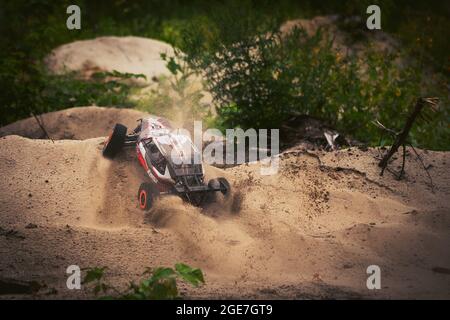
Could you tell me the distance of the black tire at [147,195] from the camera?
16.6ft

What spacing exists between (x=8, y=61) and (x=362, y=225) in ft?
16.6

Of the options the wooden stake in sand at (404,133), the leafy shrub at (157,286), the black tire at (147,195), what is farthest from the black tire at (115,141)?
the wooden stake in sand at (404,133)

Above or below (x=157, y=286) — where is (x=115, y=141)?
above

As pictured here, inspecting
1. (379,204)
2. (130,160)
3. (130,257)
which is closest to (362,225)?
(379,204)

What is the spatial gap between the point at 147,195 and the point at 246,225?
818 millimetres

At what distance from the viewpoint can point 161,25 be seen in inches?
523

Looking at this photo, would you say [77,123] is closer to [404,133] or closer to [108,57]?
[108,57]

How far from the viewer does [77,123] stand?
7.05 meters

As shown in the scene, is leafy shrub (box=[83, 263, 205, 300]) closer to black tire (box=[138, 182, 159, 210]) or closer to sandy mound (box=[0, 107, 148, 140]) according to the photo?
black tire (box=[138, 182, 159, 210])

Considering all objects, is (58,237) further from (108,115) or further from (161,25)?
(161,25)

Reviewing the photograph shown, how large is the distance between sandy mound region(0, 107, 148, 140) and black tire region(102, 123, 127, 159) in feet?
4.15

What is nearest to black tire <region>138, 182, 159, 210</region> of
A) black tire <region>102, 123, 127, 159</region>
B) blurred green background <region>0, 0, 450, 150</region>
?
black tire <region>102, 123, 127, 159</region>

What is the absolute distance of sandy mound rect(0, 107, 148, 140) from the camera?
6.93 metres

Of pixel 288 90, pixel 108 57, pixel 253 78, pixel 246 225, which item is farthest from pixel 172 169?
pixel 108 57
